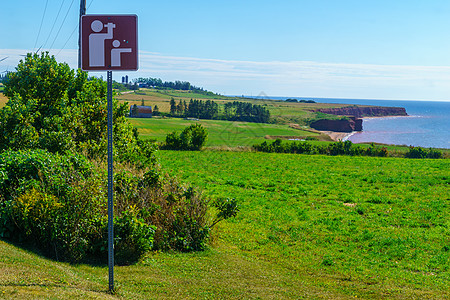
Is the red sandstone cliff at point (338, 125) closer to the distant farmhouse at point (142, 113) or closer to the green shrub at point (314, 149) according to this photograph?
the distant farmhouse at point (142, 113)

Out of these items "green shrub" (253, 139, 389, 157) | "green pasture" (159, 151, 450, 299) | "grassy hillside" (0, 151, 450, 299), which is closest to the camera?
"grassy hillside" (0, 151, 450, 299)

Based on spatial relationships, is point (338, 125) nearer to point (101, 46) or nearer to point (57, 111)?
point (57, 111)

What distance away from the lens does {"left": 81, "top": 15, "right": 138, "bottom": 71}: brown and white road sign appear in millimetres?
6707

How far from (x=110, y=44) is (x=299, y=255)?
9.00 m

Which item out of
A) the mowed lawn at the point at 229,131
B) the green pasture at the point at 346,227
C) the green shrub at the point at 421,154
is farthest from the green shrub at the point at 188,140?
the mowed lawn at the point at 229,131

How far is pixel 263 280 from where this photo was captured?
973 cm

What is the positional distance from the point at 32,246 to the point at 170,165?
24277mm

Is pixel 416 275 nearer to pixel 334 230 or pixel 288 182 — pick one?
pixel 334 230

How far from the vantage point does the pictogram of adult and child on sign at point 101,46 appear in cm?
671

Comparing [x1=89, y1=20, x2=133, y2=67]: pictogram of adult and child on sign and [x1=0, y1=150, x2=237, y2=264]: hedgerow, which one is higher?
[x1=89, y1=20, x2=133, y2=67]: pictogram of adult and child on sign

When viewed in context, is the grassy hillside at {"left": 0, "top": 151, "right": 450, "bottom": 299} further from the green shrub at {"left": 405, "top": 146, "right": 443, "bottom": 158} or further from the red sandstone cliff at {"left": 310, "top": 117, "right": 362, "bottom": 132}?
the red sandstone cliff at {"left": 310, "top": 117, "right": 362, "bottom": 132}

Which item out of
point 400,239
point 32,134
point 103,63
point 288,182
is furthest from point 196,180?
point 103,63

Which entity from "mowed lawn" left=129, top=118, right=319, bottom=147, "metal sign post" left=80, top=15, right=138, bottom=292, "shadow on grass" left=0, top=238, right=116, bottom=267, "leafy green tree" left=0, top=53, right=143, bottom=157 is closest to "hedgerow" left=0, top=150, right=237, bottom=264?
A: "shadow on grass" left=0, top=238, right=116, bottom=267

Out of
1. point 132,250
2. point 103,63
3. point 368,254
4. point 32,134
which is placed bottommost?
point 368,254
